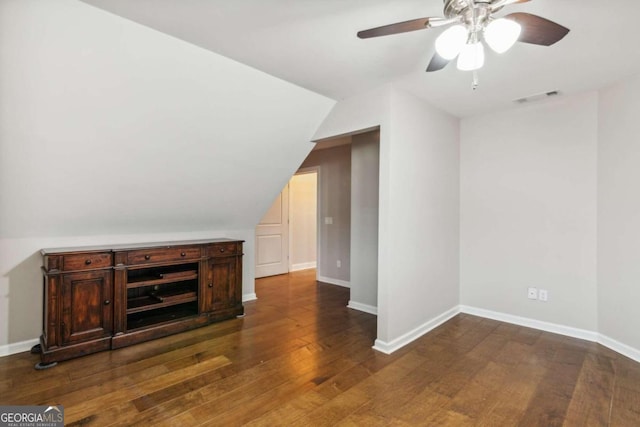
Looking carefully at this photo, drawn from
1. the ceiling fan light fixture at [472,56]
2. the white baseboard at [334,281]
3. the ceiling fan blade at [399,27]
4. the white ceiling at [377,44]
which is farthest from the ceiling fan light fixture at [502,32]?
the white baseboard at [334,281]

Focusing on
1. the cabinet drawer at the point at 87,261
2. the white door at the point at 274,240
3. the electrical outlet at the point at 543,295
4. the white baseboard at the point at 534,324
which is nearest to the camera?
the cabinet drawer at the point at 87,261

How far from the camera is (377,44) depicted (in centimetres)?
206

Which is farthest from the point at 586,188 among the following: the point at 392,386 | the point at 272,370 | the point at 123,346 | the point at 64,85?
the point at 123,346

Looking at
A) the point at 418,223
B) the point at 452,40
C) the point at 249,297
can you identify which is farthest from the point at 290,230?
the point at 452,40

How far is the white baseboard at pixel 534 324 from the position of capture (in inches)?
116

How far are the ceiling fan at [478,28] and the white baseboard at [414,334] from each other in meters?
2.22

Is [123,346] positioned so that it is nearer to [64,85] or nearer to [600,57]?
[64,85]

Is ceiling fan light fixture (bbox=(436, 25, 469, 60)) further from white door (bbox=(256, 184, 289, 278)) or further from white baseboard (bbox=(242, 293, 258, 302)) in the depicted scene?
white door (bbox=(256, 184, 289, 278))

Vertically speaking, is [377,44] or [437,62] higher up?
[377,44]

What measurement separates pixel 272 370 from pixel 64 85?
237 centimetres

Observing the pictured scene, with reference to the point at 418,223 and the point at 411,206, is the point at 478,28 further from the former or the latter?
the point at 418,223

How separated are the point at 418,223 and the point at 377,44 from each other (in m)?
1.67

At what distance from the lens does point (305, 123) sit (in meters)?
3.16

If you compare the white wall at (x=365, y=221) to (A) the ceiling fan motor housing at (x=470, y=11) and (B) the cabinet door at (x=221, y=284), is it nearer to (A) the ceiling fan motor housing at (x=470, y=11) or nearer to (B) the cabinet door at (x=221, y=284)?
(B) the cabinet door at (x=221, y=284)
